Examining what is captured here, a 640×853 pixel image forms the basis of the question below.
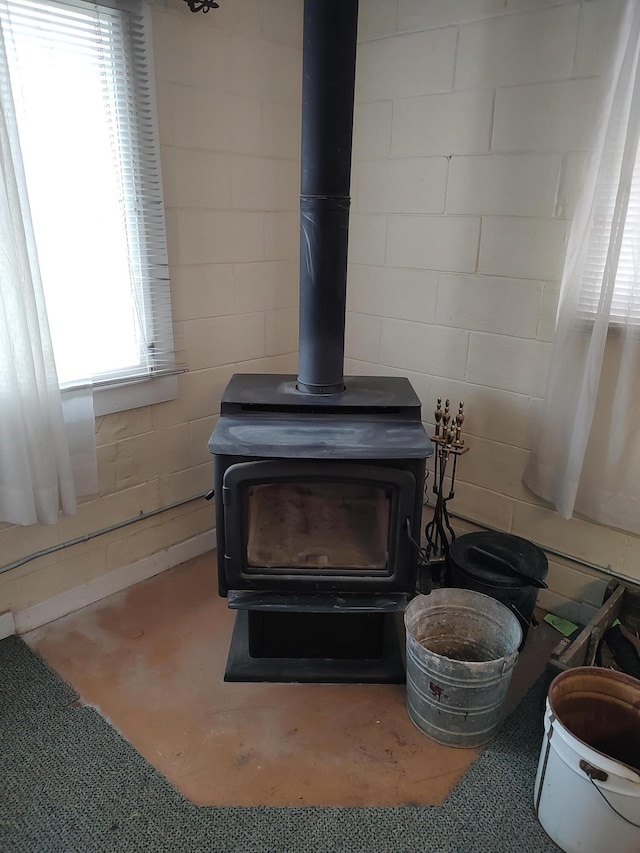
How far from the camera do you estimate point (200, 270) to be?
7.55 ft

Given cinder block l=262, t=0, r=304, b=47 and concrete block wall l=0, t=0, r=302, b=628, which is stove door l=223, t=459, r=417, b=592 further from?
cinder block l=262, t=0, r=304, b=47

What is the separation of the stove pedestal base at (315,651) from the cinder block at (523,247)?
1.24m

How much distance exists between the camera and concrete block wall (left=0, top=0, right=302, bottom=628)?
210cm

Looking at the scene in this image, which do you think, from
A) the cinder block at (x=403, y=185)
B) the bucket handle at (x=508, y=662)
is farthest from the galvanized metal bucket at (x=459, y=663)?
the cinder block at (x=403, y=185)

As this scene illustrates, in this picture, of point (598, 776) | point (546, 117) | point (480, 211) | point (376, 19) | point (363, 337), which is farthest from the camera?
point (363, 337)

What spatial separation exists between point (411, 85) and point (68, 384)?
5.27 feet

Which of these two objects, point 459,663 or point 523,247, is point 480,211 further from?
point 459,663

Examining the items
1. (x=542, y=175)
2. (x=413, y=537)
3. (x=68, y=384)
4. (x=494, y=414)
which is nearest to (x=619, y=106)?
(x=542, y=175)

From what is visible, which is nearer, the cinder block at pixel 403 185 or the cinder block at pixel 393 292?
the cinder block at pixel 403 185

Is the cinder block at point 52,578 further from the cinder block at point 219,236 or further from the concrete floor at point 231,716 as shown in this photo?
the cinder block at point 219,236

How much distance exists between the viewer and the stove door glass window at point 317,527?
1.85 meters

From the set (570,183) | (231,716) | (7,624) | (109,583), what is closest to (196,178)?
(570,183)

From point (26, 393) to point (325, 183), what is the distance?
3.47 ft

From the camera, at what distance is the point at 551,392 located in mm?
2031
